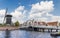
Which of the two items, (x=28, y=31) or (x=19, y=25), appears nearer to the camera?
(x=19, y=25)

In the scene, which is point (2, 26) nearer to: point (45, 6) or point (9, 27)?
point (9, 27)

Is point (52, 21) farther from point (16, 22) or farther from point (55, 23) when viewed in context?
point (16, 22)

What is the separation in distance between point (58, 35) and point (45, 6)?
1782mm

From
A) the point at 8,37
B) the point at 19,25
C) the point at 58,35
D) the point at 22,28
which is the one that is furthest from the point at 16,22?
the point at 58,35

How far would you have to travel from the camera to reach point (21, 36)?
12.7ft

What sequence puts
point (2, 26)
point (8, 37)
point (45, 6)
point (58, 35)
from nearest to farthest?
point (45, 6) < point (2, 26) < point (8, 37) < point (58, 35)

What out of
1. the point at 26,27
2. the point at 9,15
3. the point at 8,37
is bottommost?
the point at 8,37

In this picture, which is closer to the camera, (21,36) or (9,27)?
(9,27)

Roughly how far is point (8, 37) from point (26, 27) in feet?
2.97

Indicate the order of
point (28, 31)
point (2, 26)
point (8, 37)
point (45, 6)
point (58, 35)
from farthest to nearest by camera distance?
point (58, 35) < point (8, 37) < point (28, 31) < point (2, 26) < point (45, 6)

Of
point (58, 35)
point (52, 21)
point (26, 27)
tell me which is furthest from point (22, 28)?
point (58, 35)

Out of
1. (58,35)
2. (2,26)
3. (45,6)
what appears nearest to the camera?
(45,6)

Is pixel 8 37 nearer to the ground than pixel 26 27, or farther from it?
nearer to the ground

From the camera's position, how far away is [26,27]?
3.63 metres
